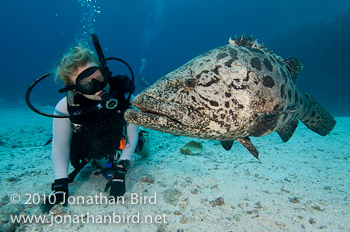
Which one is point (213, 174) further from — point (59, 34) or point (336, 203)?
point (59, 34)

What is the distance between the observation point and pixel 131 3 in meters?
75.4

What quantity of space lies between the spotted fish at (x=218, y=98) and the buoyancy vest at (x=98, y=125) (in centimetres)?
84

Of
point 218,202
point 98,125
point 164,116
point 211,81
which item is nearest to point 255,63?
point 211,81

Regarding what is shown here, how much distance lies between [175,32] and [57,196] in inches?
3790

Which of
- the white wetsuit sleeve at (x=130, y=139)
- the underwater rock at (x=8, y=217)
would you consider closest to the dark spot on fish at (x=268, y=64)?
the white wetsuit sleeve at (x=130, y=139)

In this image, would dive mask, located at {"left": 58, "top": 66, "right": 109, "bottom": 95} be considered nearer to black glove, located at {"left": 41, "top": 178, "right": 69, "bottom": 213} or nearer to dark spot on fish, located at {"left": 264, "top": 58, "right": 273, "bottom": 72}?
black glove, located at {"left": 41, "top": 178, "right": 69, "bottom": 213}

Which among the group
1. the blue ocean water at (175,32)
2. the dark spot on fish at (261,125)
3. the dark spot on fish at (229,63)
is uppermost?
the blue ocean water at (175,32)

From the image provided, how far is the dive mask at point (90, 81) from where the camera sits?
8.55ft

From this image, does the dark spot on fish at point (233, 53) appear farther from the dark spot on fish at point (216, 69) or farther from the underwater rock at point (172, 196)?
the underwater rock at point (172, 196)

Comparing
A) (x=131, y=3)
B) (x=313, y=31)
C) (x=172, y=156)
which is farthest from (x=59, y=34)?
(x=172, y=156)

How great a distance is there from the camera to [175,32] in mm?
89750

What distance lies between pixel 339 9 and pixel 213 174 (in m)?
52.1

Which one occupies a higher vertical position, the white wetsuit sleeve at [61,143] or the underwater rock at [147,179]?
the white wetsuit sleeve at [61,143]

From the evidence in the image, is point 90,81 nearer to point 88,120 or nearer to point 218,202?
point 88,120
